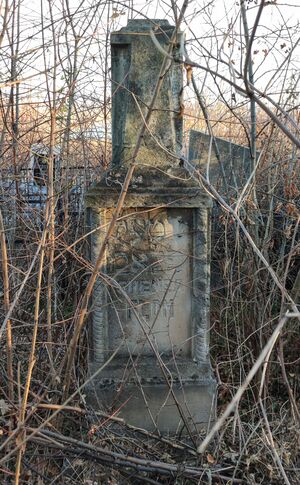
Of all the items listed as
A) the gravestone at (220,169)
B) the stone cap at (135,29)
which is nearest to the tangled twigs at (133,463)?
the gravestone at (220,169)

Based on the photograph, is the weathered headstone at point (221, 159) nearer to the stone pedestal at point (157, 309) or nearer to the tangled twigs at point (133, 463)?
the stone pedestal at point (157, 309)

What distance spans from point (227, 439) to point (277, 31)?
269 centimetres

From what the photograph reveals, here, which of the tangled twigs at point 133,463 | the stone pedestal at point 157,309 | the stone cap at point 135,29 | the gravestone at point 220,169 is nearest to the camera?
the tangled twigs at point 133,463

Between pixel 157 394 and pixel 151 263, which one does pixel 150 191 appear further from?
pixel 157 394

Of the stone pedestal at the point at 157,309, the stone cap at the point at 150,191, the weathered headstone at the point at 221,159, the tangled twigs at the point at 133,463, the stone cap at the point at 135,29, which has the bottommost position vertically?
the tangled twigs at the point at 133,463

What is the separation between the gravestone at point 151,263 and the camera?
2.79 meters

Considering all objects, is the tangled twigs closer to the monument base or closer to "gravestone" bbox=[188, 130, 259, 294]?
the monument base

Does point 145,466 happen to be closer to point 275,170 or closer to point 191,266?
point 191,266

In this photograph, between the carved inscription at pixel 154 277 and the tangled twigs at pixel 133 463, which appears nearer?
the tangled twigs at pixel 133 463

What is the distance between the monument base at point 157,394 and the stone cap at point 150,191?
0.95 m

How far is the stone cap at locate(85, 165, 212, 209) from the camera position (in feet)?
9.12

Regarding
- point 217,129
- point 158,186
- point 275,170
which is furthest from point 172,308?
point 217,129

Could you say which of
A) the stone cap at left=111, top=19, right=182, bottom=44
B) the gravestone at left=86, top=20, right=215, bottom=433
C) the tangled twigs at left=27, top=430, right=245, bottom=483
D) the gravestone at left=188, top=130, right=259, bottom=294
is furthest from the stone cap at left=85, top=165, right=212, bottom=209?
the tangled twigs at left=27, top=430, right=245, bottom=483

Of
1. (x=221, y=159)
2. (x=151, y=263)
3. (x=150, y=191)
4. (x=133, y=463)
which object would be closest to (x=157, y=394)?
(x=133, y=463)
